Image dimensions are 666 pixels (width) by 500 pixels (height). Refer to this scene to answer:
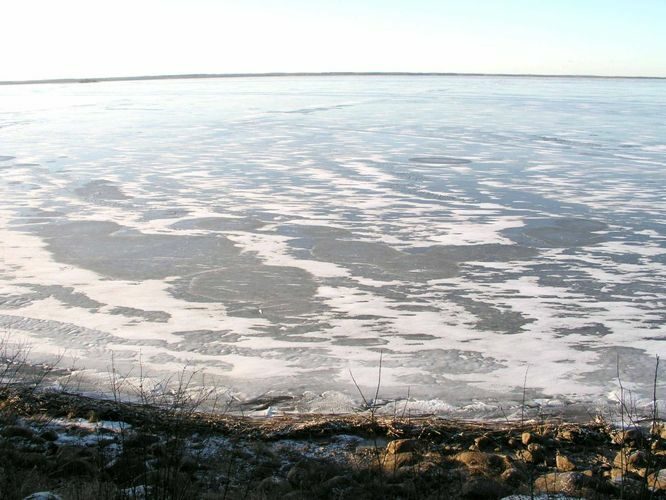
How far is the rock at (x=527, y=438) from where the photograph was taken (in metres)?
3.68

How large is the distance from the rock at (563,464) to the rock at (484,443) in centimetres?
32

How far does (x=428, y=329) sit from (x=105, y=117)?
24274 mm

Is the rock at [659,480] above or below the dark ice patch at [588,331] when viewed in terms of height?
above

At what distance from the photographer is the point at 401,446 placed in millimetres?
3574

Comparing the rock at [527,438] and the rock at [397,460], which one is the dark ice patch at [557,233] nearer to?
the rock at [527,438]

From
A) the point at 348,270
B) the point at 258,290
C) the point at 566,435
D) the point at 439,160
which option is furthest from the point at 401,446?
the point at 439,160

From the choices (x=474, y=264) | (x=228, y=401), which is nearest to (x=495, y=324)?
(x=474, y=264)

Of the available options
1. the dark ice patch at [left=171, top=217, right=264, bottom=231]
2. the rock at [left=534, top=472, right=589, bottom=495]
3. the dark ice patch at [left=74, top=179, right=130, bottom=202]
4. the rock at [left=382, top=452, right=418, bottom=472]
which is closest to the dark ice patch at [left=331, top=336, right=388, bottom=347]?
the rock at [left=382, top=452, right=418, bottom=472]

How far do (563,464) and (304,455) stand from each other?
1131mm

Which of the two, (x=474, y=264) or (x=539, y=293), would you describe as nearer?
(x=539, y=293)

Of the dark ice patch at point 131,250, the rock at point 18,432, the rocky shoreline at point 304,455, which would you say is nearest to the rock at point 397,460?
the rocky shoreline at point 304,455

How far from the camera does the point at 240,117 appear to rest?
27.7 metres

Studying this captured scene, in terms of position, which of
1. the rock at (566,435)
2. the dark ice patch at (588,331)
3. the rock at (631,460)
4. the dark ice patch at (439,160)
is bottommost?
the dark ice patch at (439,160)

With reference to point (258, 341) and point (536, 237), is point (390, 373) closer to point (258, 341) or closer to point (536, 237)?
point (258, 341)
